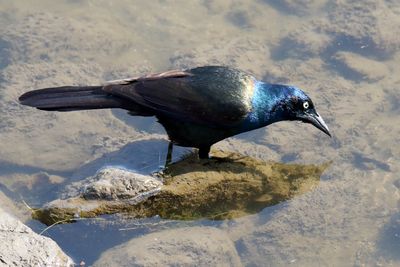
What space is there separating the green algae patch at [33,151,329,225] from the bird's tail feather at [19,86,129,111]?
2.64 ft

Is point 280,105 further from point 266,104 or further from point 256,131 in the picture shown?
point 256,131

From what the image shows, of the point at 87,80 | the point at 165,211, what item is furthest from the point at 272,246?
the point at 87,80

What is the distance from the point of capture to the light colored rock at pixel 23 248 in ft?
16.2

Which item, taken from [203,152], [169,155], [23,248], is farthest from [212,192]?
[23,248]

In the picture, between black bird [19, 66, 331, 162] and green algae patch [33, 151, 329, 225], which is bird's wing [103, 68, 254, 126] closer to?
black bird [19, 66, 331, 162]

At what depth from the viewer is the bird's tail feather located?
249 inches

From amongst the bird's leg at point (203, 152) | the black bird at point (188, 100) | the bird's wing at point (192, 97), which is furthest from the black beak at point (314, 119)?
the bird's leg at point (203, 152)

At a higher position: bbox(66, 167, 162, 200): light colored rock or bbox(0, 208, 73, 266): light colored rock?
bbox(66, 167, 162, 200): light colored rock

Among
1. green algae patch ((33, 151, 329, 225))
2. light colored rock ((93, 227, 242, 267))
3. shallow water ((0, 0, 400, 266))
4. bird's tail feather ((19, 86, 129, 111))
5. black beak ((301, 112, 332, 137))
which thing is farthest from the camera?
black beak ((301, 112, 332, 137))

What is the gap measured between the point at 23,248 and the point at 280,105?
2.77 m

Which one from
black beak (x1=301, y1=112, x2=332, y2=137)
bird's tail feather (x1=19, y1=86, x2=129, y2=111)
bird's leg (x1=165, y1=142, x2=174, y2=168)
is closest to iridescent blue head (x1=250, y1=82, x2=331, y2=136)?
black beak (x1=301, y1=112, x2=332, y2=137)

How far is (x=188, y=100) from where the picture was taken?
637 cm

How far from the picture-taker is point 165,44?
9.02m

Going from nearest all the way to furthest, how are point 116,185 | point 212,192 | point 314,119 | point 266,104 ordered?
point 116,185, point 212,192, point 266,104, point 314,119
